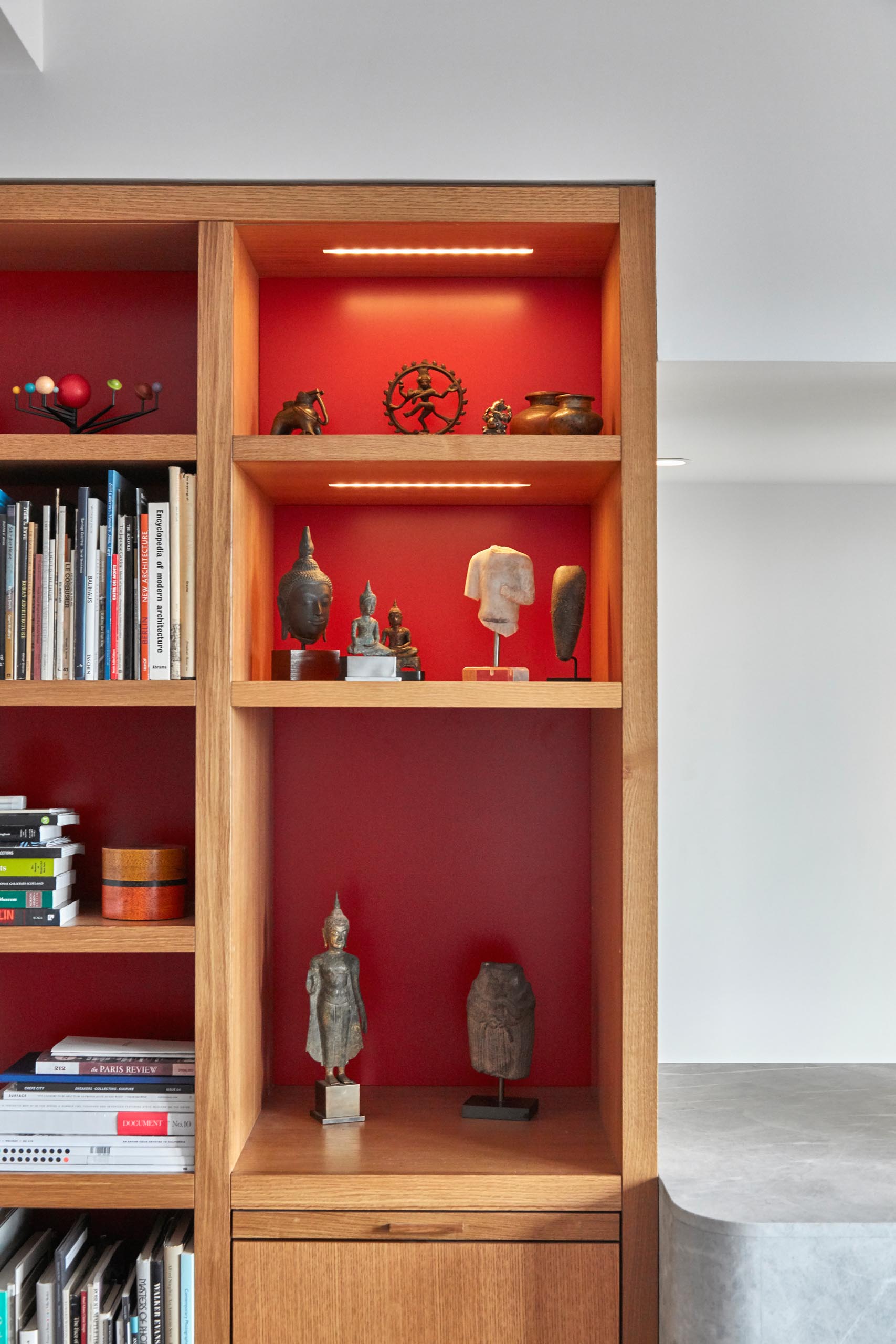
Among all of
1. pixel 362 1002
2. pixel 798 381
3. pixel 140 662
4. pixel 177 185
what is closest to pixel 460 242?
pixel 177 185

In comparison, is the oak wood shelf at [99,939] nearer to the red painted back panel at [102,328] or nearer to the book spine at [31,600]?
the book spine at [31,600]

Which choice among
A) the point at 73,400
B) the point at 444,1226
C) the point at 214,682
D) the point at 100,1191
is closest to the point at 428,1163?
the point at 444,1226

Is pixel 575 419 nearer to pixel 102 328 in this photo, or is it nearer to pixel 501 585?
pixel 501 585

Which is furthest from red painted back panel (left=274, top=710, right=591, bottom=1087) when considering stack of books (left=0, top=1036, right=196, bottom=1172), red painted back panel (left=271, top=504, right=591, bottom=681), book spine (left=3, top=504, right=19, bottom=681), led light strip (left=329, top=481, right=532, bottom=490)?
book spine (left=3, top=504, right=19, bottom=681)

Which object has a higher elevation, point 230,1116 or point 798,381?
point 798,381

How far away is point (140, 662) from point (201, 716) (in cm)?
14

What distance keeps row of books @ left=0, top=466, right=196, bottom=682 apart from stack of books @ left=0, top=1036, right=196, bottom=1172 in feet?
2.21

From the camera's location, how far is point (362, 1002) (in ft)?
7.23

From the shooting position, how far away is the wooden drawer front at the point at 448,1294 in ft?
5.94

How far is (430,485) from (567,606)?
1.13ft

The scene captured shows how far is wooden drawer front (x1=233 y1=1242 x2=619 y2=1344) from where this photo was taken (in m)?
1.81

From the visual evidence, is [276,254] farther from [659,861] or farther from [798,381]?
[659,861]

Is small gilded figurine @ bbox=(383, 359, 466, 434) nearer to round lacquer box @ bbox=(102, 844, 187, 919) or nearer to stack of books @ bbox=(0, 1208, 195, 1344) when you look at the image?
round lacquer box @ bbox=(102, 844, 187, 919)

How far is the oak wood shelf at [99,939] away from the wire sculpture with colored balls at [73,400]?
0.89 meters
